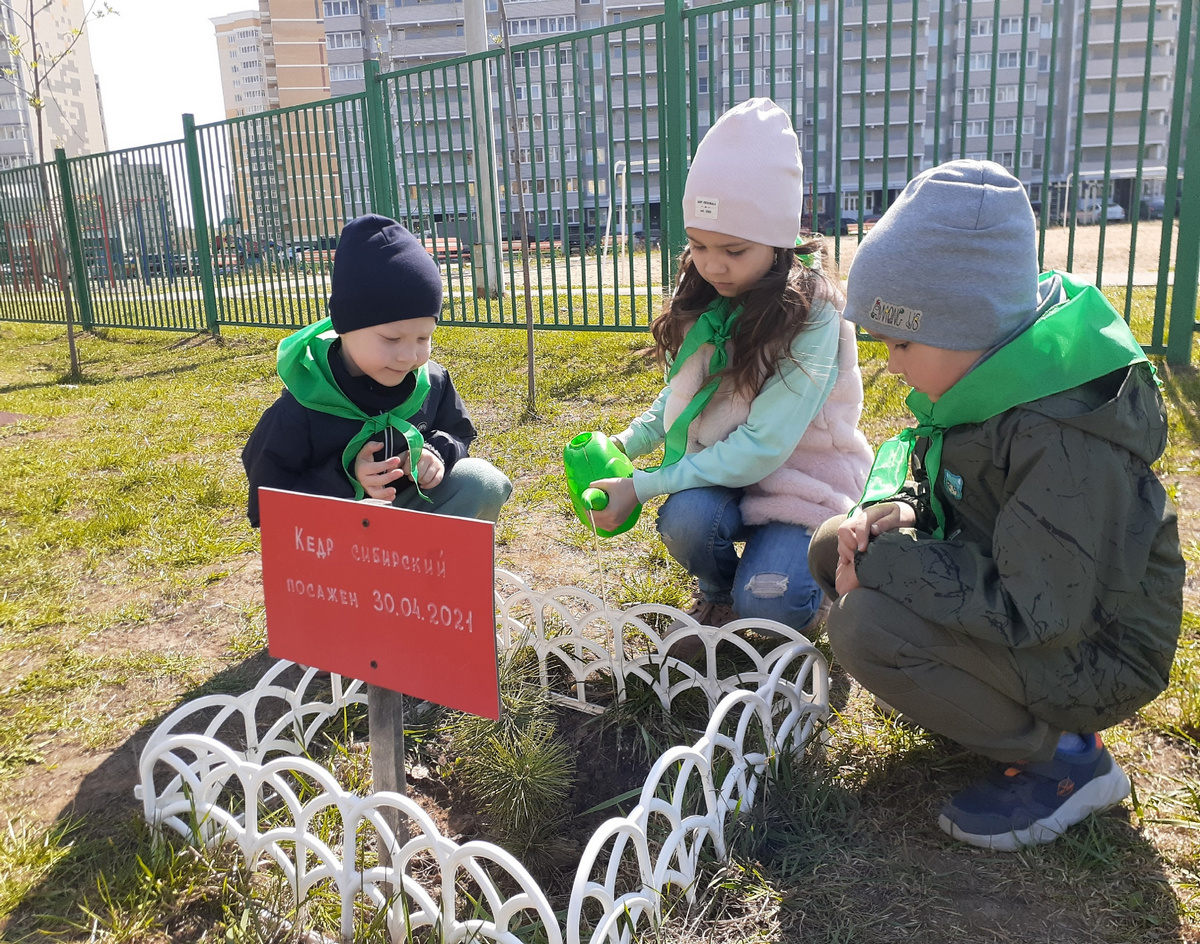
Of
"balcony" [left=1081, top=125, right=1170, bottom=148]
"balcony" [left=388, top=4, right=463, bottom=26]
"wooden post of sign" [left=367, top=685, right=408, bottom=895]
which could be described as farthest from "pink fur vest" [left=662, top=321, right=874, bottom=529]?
"balcony" [left=388, top=4, right=463, bottom=26]

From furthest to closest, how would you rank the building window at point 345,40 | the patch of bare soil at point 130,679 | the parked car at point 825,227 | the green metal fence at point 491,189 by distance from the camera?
the building window at point 345,40
the green metal fence at point 491,189
the parked car at point 825,227
the patch of bare soil at point 130,679

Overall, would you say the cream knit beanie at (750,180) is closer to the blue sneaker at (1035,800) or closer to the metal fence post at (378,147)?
the blue sneaker at (1035,800)

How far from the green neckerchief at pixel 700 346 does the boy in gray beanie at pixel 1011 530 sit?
570 millimetres

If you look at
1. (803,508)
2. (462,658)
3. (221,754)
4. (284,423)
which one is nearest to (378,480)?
(284,423)

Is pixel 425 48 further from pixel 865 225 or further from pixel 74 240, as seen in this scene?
pixel 865 225

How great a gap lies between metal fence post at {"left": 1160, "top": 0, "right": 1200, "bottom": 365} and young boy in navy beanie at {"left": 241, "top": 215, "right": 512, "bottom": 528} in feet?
12.8

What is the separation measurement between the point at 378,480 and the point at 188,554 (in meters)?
1.38

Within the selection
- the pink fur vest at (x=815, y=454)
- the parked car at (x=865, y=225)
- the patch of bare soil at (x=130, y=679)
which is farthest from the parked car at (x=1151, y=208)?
the patch of bare soil at (x=130, y=679)

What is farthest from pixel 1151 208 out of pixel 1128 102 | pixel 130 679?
pixel 130 679

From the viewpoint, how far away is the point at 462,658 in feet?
3.67

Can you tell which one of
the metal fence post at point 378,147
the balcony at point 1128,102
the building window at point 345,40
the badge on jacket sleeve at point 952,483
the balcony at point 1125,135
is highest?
the building window at point 345,40

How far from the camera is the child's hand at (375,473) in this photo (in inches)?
68.9

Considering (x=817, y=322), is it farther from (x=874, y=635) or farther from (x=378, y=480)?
(x=378, y=480)

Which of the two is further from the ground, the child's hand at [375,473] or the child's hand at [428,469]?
the child's hand at [375,473]
